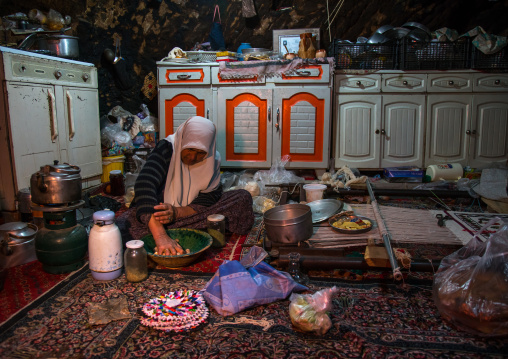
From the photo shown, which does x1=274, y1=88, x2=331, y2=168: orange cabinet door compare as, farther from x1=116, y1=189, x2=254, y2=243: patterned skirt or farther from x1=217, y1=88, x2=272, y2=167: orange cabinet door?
x1=116, y1=189, x2=254, y2=243: patterned skirt

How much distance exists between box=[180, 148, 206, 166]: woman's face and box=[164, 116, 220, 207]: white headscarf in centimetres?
3

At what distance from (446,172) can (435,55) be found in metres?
1.22

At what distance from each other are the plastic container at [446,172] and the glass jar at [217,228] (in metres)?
2.53

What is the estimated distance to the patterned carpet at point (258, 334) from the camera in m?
1.37

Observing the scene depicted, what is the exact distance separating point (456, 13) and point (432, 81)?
117cm

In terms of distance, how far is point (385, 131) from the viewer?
163 inches

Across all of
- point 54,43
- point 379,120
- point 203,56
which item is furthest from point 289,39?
point 54,43

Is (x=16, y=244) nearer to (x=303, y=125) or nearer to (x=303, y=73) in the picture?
(x=303, y=125)

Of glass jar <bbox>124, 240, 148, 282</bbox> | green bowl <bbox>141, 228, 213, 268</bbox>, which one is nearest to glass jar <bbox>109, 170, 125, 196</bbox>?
green bowl <bbox>141, 228, 213, 268</bbox>

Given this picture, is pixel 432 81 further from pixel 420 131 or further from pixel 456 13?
pixel 456 13

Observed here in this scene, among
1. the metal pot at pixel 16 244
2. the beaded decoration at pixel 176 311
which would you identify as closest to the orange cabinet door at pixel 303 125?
the metal pot at pixel 16 244

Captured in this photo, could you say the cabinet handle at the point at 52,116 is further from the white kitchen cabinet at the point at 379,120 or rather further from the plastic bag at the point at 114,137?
the white kitchen cabinet at the point at 379,120

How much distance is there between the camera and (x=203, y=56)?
4.24 m

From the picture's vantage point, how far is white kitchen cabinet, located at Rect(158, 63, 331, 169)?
404cm
